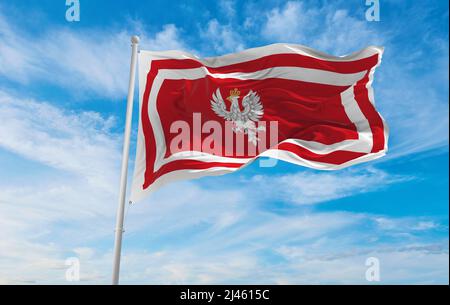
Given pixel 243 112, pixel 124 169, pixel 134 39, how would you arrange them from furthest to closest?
pixel 243 112 → pixel 134 39 → pixel 124 169

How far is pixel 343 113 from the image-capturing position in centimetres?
1146

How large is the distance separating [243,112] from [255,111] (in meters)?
0.32

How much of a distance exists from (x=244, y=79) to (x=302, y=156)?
8.51 ft

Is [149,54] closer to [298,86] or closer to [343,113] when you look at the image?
[298,86]

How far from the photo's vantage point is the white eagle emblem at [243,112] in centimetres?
1142

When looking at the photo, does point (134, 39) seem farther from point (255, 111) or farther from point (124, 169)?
point (255, 111)

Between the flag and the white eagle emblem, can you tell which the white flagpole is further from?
the white eagle emblem

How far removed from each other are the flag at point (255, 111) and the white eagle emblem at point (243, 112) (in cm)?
3

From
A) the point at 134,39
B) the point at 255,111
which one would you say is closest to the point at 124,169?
the point at 134,39

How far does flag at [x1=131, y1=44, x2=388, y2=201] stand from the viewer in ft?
35.9

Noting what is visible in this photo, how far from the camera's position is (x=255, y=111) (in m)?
11.6

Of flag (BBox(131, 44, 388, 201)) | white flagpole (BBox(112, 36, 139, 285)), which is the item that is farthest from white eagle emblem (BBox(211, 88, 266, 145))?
white flagpole (BBox(112, 36, 139, 285))
